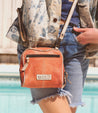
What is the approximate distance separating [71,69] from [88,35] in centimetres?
15

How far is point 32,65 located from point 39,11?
0.65 ft

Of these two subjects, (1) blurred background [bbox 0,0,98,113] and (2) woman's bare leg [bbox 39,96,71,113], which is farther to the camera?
(1) blurred background [bbox 0,0,98,113]

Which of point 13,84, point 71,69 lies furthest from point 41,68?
point 13,84

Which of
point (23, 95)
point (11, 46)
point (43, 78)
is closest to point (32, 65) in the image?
point (43, 78)

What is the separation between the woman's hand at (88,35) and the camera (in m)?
0.95

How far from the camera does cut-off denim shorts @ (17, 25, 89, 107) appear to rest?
0.96 m

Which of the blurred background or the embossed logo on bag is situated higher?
the embossed logo on bag

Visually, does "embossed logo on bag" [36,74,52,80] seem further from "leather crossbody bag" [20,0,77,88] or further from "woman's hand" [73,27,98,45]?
"woman's hand" [73,27,98,45]

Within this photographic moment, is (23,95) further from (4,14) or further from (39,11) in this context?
(39,11)

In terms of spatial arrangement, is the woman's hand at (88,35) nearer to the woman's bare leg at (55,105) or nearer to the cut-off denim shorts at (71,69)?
the cut-off denim shorts at (71,69)

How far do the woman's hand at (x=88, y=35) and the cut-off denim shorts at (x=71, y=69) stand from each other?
0.02 metres

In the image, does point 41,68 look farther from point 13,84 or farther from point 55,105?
point 13,84

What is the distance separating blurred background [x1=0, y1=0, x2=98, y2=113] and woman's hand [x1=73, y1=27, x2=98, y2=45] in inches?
22.0

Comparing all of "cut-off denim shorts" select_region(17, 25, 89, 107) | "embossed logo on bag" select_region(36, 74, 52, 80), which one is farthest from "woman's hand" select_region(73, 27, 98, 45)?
"embossed logo on bag" select_region(36, 74, 52, 80)
